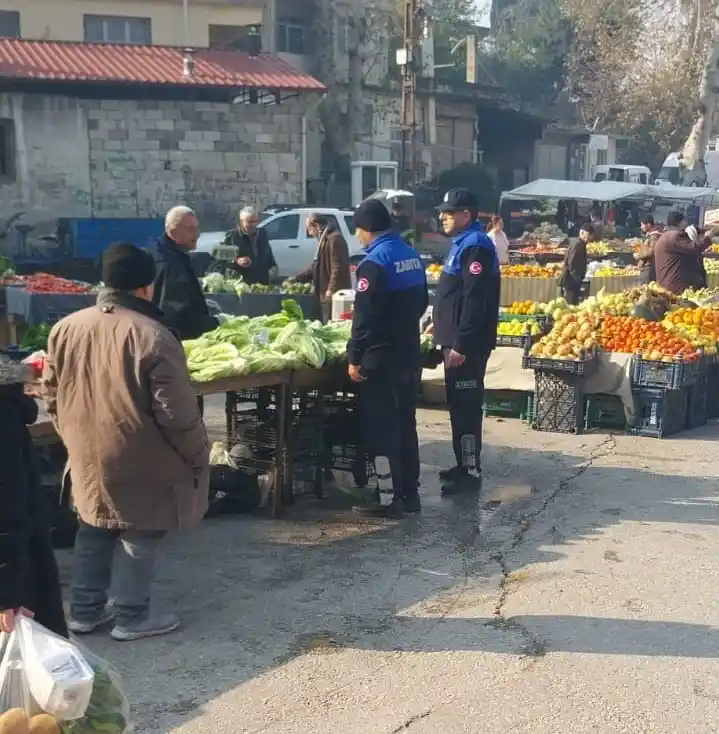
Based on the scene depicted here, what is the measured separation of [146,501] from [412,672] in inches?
56.1

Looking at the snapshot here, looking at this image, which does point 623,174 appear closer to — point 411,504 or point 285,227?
point 285,227

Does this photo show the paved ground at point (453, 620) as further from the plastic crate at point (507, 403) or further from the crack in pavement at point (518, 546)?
the plastic crate at point (507, 403)

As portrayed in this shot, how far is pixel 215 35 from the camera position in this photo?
1396 inches

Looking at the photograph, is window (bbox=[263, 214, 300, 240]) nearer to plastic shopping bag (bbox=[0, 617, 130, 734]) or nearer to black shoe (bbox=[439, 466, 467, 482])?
black shoe (bbox=[439, 466, 467, 482])

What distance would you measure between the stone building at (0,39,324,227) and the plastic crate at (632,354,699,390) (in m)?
20.4

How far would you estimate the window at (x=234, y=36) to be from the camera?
3512cm

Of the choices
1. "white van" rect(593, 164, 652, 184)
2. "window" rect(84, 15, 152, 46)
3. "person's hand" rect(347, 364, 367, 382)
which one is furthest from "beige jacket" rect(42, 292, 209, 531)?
"white van" rect(593, 164, 652, 184)

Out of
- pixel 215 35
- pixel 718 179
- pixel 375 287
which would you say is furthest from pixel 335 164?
pixel 375 287

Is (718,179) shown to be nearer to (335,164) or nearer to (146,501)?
(335,164)

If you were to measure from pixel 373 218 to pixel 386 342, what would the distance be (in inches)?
31.5

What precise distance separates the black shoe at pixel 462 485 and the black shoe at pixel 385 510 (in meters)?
0.67

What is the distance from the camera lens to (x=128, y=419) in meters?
5.04

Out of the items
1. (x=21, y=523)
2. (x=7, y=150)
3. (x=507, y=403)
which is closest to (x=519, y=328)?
(x=507, y=403)

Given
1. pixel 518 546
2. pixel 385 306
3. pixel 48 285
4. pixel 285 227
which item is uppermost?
pixel 385 306
